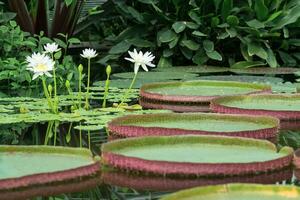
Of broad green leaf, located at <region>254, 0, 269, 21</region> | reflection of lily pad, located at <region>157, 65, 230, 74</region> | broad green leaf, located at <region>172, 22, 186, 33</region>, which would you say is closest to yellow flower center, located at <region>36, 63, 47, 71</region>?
reflection of lily pad, located at <region>157, 65, 230, 74</region>

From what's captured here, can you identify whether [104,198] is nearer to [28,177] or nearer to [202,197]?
[28,177]

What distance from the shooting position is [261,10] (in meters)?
6.88

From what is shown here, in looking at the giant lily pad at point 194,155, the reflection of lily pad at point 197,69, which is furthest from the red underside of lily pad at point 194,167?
the reflection of lily pad at point 197,69

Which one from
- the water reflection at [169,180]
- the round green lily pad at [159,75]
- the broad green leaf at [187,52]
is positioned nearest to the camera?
the water reflection at [169,180]

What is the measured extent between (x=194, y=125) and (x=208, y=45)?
11.3 feet

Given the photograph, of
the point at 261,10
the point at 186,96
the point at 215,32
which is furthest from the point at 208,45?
the point at 186,96

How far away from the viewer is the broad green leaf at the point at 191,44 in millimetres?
6848

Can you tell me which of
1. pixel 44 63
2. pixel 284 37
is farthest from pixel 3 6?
pixel 44 63

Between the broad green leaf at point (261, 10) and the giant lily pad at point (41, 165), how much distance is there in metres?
4.31

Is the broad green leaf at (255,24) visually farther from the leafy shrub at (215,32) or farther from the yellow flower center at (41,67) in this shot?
the yellow flower center at (41,67)

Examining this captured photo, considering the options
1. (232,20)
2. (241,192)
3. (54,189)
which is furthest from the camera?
(232,20)

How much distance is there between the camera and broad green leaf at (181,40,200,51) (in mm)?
6848

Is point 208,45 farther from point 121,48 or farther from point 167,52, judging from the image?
point 121,48

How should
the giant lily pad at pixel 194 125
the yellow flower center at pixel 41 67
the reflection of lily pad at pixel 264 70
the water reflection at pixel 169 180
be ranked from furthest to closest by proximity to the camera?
the reflection of lily pad at pixel 264 70 < the yellow flower center at pixel 41 67 < the giant lily pad at pixel 194 125 < the water reflection at pixel 169 180
